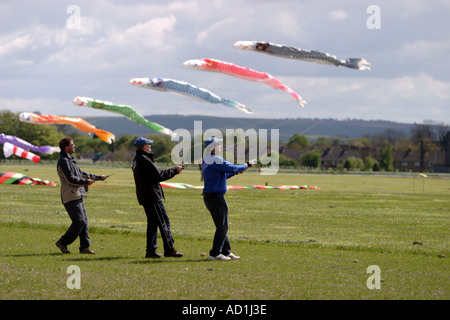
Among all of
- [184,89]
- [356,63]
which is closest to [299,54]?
[356,63]

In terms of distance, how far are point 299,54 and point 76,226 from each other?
15.0 metres

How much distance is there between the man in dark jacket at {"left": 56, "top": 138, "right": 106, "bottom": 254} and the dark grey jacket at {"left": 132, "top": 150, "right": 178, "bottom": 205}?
0.87 metres

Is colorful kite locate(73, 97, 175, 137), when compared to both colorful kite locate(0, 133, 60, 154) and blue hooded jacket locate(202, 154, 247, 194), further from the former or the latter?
blue hooded jacket locate(202, 154, 247, 194)

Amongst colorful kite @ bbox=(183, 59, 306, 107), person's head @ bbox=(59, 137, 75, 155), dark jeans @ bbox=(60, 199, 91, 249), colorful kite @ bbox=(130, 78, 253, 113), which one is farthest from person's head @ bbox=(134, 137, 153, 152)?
colorful kite @ bbox=(130, 78, 253, 113)

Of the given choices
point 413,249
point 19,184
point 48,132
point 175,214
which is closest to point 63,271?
point 413,249

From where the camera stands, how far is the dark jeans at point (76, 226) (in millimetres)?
13969

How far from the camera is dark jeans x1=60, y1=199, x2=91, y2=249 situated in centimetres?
1397

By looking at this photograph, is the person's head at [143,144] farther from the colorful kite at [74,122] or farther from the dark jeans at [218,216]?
the colorful kite at [74,122]

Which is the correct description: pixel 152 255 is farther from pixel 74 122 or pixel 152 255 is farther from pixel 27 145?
pixel 27 145

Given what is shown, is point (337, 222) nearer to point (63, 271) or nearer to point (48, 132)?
point (63, 271)

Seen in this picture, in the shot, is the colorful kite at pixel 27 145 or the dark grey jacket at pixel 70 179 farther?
the colorful kite at pixel 27 145

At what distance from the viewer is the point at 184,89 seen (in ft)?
120

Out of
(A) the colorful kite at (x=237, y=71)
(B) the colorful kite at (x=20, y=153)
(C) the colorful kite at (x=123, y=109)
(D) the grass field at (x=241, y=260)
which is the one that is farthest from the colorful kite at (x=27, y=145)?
(D) the grass field at (x=241, y=260)

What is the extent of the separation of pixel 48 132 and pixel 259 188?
9667 centimetres
